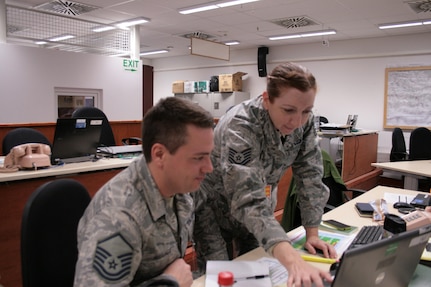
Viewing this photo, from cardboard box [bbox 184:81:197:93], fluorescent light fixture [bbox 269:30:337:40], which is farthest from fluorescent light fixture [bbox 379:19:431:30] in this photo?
cardboard box [bbox 184:81:197:93]

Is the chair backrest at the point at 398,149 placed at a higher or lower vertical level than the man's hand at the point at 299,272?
lower

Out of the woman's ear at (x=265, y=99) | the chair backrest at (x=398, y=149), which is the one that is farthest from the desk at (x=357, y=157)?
the woman's ear at (x=265, y=99)

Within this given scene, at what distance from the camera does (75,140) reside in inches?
121

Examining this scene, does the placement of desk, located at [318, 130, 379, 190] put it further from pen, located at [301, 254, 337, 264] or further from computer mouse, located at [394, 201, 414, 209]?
pen, located at [301, 254, 337, 264]

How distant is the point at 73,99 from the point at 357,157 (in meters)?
5.07

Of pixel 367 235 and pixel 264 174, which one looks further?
pixel 367 235

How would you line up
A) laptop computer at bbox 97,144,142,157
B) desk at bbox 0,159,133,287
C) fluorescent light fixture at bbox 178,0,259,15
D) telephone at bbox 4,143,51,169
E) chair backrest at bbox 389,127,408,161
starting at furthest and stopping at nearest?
chair backrest at bbox 389,127,408,161, fluorescent light fixture at bbox 178,0,259,15, laptop computer at bbox 97,144,142,157, telephone at bbox 4,143,51,169, desk at bbox 0,159,133,287

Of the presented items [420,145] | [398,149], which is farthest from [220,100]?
[420,145]

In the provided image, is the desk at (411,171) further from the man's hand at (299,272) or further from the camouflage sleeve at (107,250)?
the camouflage sleeve at (107,250)

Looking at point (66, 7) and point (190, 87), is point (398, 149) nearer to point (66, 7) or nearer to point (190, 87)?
point (190, 87)

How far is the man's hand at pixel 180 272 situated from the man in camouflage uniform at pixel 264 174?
289mm

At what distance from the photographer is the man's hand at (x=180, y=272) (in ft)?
3.28

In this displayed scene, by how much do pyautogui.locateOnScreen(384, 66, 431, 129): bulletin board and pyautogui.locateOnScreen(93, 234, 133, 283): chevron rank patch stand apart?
7.42m

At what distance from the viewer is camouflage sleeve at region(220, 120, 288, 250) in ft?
3.95
